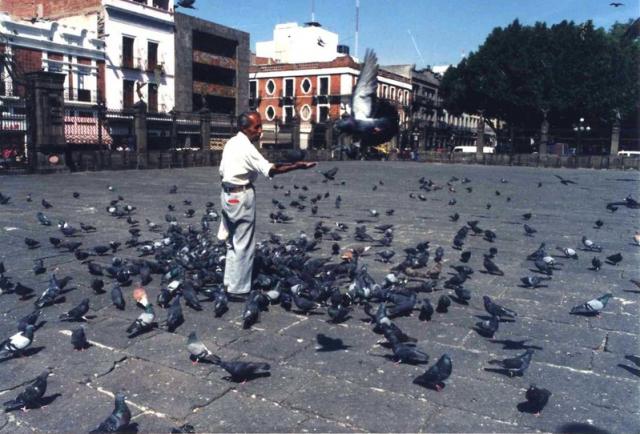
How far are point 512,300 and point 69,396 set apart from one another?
15.3 ft

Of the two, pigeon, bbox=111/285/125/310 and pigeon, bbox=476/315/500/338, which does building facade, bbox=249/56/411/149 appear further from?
pigeon, bbox=476/315/500/338

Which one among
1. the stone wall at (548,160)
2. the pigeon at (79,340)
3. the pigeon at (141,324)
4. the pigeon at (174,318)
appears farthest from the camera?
the stone wall at (548,160)

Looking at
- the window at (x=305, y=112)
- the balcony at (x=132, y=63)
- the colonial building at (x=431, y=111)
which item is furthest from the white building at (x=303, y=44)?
the balcony at (x=132, y=63)

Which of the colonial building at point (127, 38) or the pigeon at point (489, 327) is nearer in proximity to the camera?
the pigeon at point (489, 327)

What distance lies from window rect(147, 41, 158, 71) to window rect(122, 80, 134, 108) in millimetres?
2707

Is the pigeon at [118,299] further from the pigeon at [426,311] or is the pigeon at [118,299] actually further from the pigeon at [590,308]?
the pigeon at [590,308]

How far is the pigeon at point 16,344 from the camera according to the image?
14.0ft

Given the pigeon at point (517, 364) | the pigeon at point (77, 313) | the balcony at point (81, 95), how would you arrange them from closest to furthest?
the pigeon at point (517, 364) → the pigeon at point (77, 313) → the balcony at point (81, 95)

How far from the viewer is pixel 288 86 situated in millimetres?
62969

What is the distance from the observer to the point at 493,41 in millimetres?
50469

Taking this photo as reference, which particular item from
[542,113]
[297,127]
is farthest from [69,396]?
[542,113]

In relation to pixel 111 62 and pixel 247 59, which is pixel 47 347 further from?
pixel 247 59

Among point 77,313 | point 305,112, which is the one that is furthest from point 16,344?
point 305,112

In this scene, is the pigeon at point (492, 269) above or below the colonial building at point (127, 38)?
below
